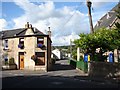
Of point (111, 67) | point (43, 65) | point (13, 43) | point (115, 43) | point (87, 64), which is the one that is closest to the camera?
point (115, 43)

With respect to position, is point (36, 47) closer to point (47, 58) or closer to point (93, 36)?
point (47, 58)

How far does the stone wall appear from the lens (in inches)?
1037

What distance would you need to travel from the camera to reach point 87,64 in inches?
1323

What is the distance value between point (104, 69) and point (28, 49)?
56.9 ft

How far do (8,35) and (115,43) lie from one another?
90.0 ft

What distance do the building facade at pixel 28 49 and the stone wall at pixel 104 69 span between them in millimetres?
11757

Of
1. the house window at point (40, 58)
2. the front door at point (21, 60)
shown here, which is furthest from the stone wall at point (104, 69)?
the front door at point (21, 60)

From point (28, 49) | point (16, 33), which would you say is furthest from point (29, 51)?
point (16, 33)

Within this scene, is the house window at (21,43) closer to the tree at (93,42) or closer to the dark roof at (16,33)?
the dark roof at (16,33)

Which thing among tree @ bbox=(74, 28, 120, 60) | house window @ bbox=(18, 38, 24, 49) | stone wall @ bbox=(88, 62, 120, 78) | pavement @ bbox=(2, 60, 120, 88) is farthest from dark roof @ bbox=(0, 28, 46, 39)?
pavement @ bbox=(2, 60, 120, 88)

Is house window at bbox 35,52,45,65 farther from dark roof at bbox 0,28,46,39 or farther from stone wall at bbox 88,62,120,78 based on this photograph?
stone wall at bbox 88,62,120,78

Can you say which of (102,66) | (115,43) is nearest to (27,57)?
(102,66)

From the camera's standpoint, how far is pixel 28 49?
42500mm

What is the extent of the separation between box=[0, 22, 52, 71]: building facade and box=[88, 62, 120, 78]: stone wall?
38.6 ft
